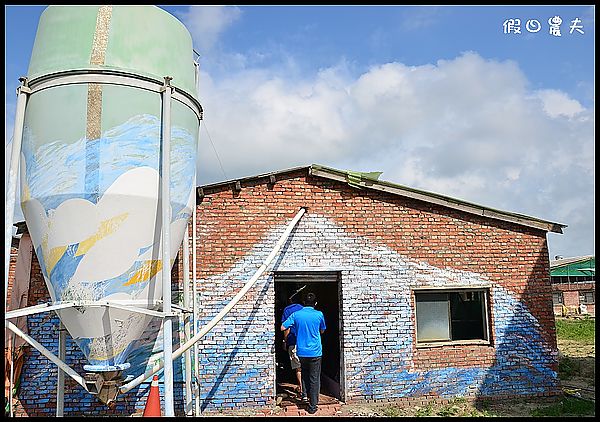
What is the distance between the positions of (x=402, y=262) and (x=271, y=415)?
3.37m

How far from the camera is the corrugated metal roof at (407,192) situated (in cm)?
943

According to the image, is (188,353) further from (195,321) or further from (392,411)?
(392,411)

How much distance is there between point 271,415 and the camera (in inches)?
340

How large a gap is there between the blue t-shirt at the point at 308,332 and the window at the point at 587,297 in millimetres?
31729

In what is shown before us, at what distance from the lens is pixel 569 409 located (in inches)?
343

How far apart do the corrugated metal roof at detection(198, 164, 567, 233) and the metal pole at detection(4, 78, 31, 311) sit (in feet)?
11.1

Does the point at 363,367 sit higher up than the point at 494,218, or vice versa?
the point at 494,218

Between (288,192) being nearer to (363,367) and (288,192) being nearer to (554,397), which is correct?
(363,367)

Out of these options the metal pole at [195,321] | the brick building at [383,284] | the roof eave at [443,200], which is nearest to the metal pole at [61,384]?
the metal pole at [195,321]

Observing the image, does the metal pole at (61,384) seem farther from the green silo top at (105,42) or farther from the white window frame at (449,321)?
the white window frame at (449,321)

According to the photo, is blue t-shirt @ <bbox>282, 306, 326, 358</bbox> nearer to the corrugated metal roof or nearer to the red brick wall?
the red brick wall

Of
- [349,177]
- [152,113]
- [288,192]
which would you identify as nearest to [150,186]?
[152,113]

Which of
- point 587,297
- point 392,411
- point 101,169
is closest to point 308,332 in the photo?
point 392,411

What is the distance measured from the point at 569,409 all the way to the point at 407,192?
435 cm
